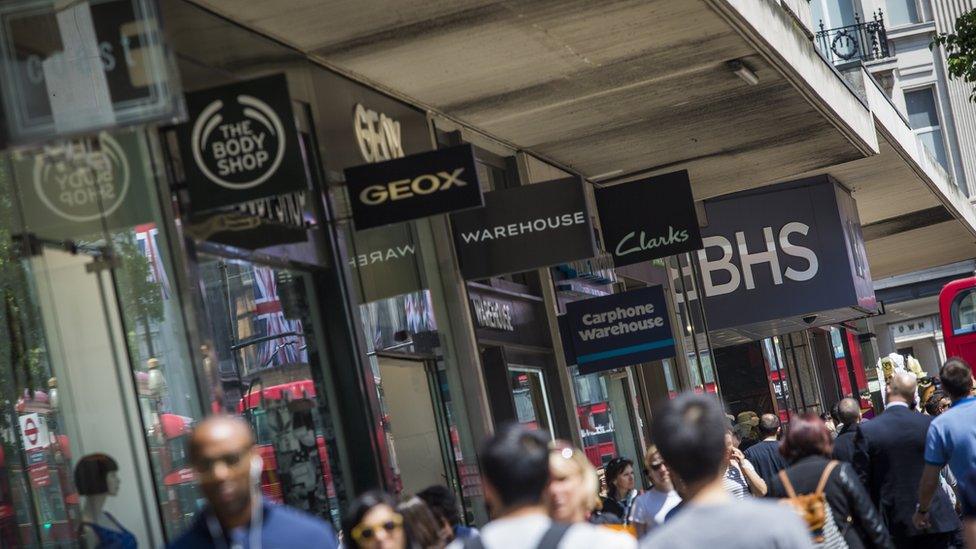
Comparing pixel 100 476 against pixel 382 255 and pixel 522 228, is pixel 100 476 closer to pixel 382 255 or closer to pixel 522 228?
pixel 382 255

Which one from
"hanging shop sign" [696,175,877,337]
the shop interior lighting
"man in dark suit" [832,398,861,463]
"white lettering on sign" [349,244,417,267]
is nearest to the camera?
"man in dark suit" [832,398,861,463]

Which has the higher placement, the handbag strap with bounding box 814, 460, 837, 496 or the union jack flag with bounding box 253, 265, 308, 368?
the union jack flag with bounding box 253, 265, 308, 368

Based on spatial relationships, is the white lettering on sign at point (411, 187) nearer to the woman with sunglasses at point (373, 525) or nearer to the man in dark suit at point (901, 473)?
the man in dark suit at point (901, 473)

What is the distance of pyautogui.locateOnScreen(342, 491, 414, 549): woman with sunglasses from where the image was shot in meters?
5.46

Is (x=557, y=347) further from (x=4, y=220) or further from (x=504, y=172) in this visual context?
(x=4, y=220)

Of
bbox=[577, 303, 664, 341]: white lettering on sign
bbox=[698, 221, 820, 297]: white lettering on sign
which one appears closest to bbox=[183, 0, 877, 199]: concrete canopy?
bbox=[577, 303, 664, 341]: white lettering on sign

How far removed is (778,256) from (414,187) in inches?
514

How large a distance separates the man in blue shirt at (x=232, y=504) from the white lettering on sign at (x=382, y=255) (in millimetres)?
6705

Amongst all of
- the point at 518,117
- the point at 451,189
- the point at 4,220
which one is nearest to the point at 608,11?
the point at 451,189

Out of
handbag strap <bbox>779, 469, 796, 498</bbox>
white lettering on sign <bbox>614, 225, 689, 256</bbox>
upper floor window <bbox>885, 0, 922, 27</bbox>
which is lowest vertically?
handbag strap <bbox>779, 469, 796, 498</bbox>

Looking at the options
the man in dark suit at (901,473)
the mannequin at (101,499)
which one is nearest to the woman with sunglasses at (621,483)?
the man in dark suit at (901,473)

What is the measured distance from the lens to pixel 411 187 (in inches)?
420

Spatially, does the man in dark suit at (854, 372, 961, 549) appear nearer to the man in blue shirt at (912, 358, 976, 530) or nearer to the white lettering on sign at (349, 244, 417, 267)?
the man in blue shirt at (912, 358, 976, 530)

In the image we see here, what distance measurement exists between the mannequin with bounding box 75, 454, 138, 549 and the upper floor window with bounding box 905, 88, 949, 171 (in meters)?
48.8
